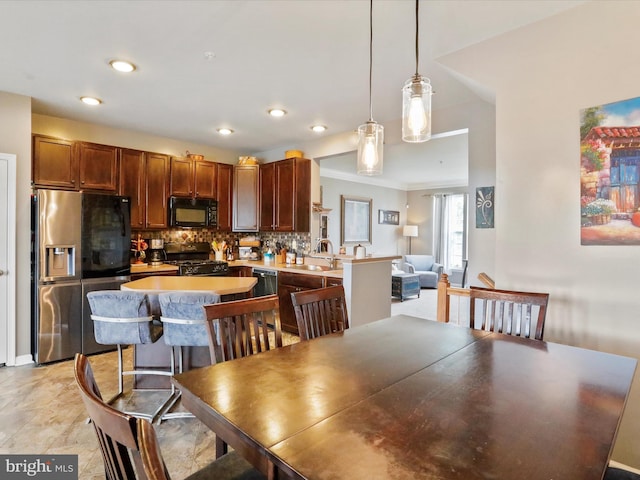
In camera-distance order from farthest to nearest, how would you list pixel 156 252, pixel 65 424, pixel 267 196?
1. pixel 267 196
2. pixel 156 252
3. pixel 65 424

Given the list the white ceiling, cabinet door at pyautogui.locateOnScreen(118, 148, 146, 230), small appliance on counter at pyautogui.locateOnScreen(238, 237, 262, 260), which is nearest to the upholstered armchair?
small appliance on counter at pyautogui.locateOnScreen(238, 237, 262, 260)

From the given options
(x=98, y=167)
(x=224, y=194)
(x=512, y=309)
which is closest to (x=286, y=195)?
(x=224, y=194)

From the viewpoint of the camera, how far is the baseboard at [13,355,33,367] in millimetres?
3350

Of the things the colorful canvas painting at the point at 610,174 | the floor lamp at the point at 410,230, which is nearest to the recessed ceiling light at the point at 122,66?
the colorful canvas painting at the point at 610,174

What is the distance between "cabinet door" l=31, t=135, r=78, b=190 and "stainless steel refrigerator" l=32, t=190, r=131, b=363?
370 mm

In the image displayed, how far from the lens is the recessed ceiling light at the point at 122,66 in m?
2.68

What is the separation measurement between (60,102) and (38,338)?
7.56ft

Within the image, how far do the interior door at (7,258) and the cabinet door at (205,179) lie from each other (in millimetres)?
2019

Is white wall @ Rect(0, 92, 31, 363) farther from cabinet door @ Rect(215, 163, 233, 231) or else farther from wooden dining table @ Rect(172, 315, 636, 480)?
wooden dining table @ Rect(172, 315, 636, 480)

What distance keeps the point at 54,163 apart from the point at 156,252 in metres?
1.52

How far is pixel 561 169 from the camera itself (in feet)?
7.00

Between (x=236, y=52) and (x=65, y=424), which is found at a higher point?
(x=236, y=52)

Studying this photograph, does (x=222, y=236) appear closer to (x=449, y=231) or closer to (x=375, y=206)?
(x=375, y=206)

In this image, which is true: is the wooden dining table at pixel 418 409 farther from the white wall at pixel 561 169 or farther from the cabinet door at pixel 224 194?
the cabinet door at pixel 224 194
